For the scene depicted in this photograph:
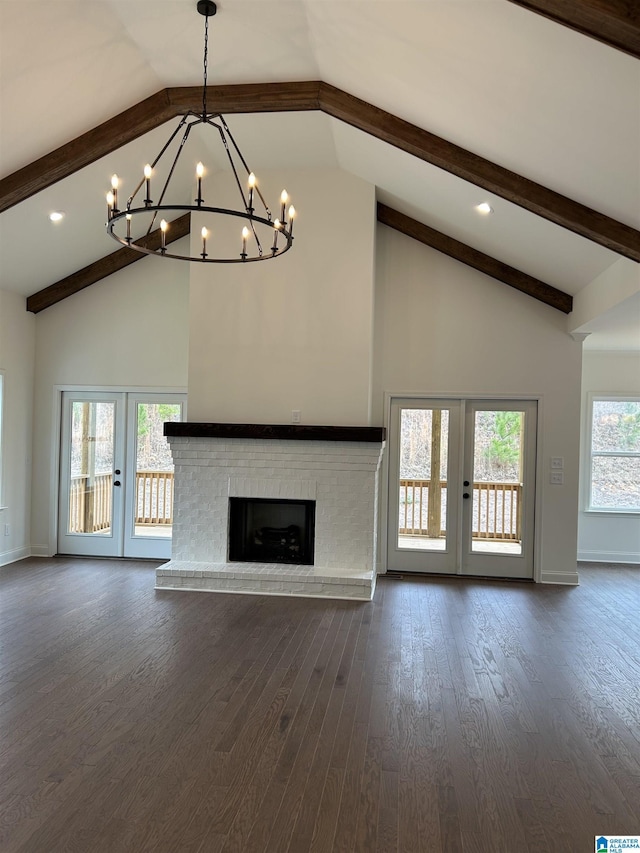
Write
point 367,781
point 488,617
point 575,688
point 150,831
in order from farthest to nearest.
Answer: point 488,617 < point 575,688 < point 367,781 < point 150,831

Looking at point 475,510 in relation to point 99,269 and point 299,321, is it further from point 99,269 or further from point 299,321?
point 99,269

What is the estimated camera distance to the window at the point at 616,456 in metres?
7.81

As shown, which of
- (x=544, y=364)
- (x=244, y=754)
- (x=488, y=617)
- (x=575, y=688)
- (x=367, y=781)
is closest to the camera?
(x=367, y=781)

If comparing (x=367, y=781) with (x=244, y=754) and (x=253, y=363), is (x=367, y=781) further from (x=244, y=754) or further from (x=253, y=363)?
(x=253, y=363)

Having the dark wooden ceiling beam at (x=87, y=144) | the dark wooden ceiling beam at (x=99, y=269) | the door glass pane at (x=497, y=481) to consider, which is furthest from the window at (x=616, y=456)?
the dark wooden ceiling beam at (x=87, y=144)

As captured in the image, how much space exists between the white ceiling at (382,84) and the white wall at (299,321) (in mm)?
551

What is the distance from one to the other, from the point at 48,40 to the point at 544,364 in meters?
5.15

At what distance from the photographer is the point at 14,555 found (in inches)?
281

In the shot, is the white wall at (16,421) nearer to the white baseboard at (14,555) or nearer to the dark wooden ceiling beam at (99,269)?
the white baseboard at (14,555)

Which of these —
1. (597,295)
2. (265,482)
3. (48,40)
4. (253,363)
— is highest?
(48,40)

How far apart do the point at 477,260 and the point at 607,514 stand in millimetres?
3611

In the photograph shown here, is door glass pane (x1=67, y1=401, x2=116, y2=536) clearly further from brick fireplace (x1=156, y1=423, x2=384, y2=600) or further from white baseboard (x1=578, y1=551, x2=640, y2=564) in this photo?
white baseboard (x1=578, y1=551, x2=640, y2=564)

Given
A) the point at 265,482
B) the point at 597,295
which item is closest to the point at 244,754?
the point at 265,482

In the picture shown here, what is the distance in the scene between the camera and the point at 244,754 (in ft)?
9.92
